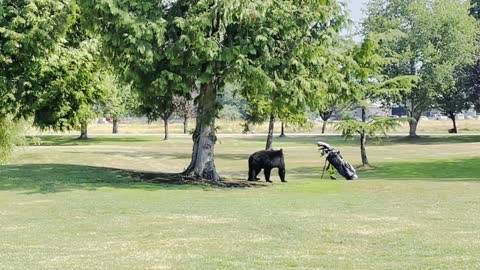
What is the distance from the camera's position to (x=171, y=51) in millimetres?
21766

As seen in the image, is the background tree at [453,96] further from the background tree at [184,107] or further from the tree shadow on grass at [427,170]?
the tree shadow on grass at [427,170]

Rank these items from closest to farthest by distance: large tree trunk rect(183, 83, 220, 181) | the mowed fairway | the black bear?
the mowed fairway → large tree trunk rect(183, 83, 220, 181) → the black bear

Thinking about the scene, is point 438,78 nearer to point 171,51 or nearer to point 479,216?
point 171,51

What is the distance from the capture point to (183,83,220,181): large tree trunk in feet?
82.5

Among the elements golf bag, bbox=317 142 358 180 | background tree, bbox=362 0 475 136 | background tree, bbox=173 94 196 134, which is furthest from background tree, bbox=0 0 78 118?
background tree, bbox=362 0 475 136

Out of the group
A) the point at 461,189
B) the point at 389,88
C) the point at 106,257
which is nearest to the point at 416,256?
the point at 106,257

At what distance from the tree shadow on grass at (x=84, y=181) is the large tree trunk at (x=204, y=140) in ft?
2.04

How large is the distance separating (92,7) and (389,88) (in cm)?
2346

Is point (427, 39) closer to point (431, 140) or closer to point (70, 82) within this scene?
point (431, 140)

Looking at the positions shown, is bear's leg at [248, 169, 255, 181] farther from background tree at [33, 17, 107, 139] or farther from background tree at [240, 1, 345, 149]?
background tree at [33, 17, 107, 139]

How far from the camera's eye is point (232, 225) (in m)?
12.7

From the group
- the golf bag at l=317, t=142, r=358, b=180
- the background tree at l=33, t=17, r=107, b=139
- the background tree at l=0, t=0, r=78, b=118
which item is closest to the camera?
the background tree at l=0, t=0, r=78, b=118

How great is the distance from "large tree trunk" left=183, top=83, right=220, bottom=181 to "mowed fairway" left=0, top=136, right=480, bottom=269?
8.00 ft

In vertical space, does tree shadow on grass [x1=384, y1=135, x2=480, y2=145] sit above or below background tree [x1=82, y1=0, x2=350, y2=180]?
below
